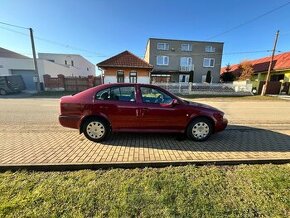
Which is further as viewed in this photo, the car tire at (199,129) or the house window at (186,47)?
the house window at (186,47)

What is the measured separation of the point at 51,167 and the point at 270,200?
370 centimetres

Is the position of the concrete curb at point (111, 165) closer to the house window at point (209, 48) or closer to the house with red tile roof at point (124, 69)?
the house with red tile roof at point (124, 69)

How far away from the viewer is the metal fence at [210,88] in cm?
2300

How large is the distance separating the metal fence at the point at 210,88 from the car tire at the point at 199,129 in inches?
723

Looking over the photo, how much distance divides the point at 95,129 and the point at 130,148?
1.15 meters

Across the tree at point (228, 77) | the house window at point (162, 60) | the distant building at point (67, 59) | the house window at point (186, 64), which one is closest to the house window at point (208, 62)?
the house window at point (186, 64)

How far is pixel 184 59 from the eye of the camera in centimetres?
3375

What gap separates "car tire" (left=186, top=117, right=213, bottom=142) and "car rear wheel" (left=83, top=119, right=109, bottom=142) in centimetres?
232

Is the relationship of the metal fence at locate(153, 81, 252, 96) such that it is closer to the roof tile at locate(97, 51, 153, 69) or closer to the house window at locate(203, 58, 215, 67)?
the roof tile at locate(97, 51, 153, 69)

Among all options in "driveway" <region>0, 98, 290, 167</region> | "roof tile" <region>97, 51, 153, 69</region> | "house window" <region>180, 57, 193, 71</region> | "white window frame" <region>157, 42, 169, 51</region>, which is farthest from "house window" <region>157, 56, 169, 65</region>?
"driveway" <region>0, 98, 290, 167</region>

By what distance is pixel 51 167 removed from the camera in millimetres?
3340

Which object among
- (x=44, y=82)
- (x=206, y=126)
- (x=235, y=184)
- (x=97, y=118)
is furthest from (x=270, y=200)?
(x=44, y=82)

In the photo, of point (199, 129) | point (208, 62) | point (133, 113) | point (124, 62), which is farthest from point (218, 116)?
point (208, 62)

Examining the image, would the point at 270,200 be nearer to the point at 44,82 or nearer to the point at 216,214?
the point at 216,214
